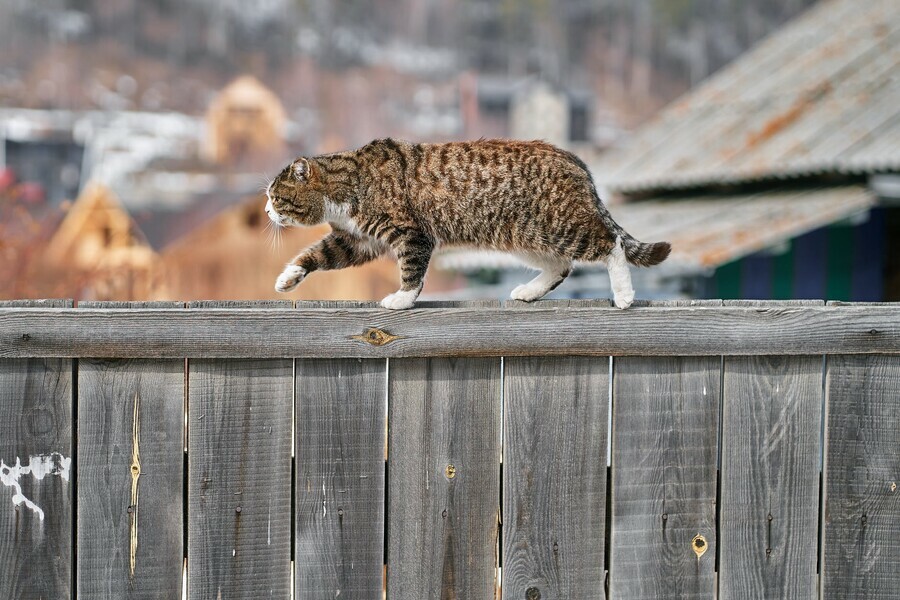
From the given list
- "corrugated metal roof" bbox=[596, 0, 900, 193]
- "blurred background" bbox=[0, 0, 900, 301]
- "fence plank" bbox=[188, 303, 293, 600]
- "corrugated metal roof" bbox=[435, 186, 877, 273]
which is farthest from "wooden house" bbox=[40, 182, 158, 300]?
"fence plank" bbox=[188, 303, 293, 600]

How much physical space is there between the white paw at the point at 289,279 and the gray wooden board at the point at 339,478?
28.8 inches

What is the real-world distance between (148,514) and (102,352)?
44 cm

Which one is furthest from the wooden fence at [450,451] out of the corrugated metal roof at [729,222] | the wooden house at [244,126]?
the wooden house at [244,126]

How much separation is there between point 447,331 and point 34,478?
3.73ft

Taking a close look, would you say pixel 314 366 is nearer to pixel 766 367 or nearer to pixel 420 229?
pixel 420 229

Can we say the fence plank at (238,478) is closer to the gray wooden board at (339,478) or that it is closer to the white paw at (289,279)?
the gray wooden board at (339,478)

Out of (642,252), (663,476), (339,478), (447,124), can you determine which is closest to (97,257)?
(642,252)

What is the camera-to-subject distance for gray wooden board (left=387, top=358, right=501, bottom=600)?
2592 mm

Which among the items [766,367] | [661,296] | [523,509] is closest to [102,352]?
[523,509]

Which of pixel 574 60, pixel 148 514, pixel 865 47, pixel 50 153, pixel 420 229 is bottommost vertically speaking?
pixel 148 514

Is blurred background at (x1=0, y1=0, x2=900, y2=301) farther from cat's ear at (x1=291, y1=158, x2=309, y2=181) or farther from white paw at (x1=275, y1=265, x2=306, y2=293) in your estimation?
white paw at (x1=275, y1=265, x2=306, y2=293)

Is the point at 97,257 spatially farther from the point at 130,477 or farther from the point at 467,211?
the point at 130,477

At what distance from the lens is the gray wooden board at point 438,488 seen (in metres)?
2.59

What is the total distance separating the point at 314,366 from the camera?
8.41 feet
